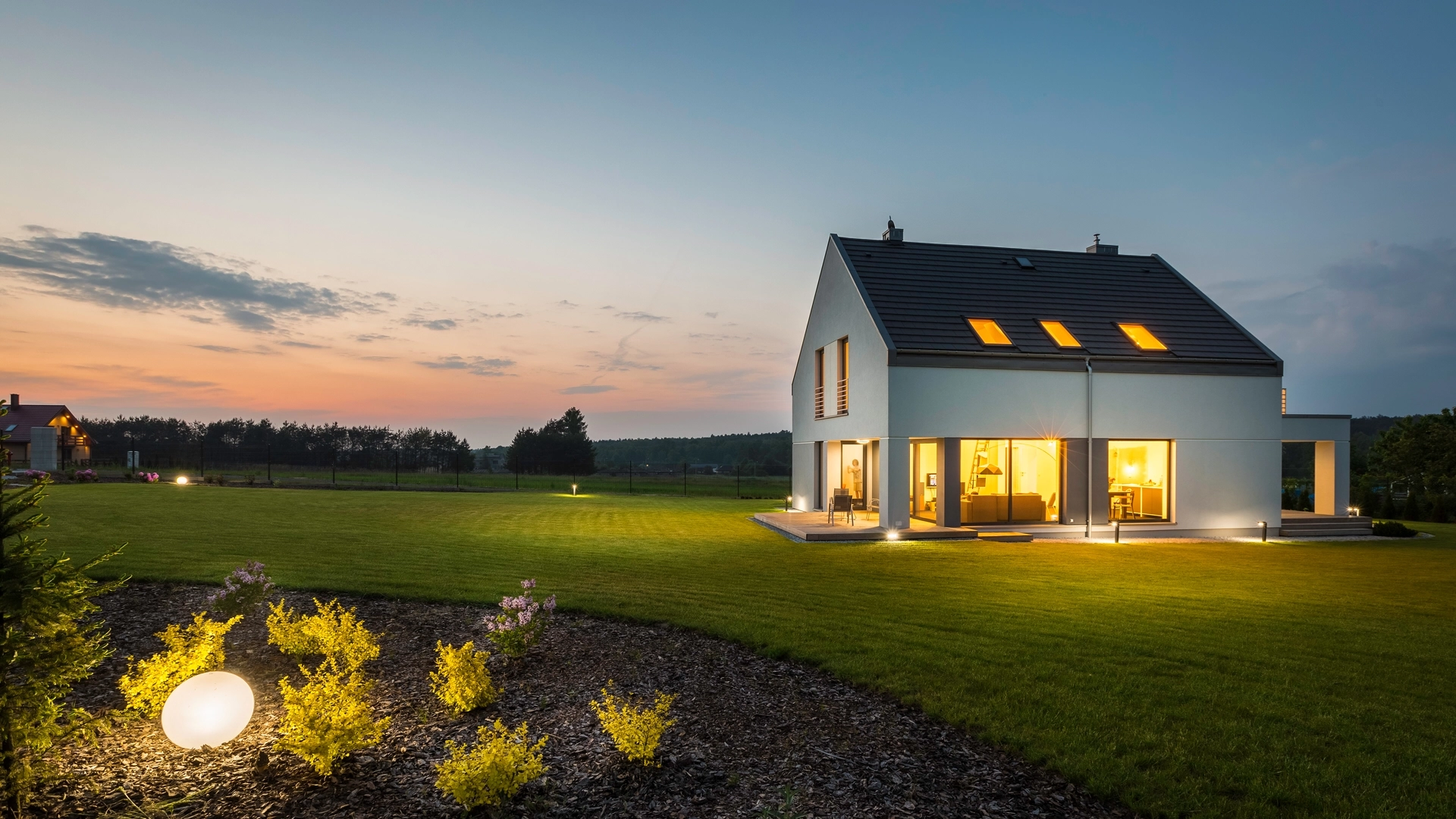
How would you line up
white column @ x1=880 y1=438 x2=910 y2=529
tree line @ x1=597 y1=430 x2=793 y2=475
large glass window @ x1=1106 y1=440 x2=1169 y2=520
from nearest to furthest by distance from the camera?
white column @ x1=880 y1=438 x2=910 y2=529
large glass window @ x1=1106 y1=440 x2=1169 y2=520
tree line @ x1=597 y1=430 x2=793 y2=475

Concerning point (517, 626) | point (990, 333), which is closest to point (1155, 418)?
point (990, 333)

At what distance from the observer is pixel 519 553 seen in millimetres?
11258

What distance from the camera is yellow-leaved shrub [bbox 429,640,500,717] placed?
434cm

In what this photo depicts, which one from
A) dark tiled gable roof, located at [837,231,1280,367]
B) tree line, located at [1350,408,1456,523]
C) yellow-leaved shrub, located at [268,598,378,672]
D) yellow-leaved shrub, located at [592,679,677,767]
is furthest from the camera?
tree line, located at [1350,408,1456,523]

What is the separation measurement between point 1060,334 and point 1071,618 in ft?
34.6

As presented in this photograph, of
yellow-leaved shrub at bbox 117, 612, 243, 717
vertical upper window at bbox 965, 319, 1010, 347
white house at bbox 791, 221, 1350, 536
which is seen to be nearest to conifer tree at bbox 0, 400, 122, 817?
yellow-leaved shrub at bbox 117, 612, 243, 717

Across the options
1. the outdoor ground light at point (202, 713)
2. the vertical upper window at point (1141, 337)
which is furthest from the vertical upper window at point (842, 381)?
the outdoor ground light at point (202, 713)

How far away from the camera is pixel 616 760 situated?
3689mm

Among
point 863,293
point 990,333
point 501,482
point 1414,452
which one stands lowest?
point 501,482

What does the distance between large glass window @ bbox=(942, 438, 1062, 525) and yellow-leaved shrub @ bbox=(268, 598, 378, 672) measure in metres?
13.0

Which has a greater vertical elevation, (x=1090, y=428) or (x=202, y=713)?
(x=1090, y=428)

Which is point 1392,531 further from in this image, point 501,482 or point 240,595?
point 501,482

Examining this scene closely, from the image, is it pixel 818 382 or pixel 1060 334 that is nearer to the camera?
pixel 1060 334

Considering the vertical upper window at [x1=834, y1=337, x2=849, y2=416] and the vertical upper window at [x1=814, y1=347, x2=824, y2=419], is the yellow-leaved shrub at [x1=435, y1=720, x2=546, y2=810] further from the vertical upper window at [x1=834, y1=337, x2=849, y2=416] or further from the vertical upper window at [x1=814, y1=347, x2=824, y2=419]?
the vertical upper window at [x1=814, y1=347, x2=824, y2=419]
